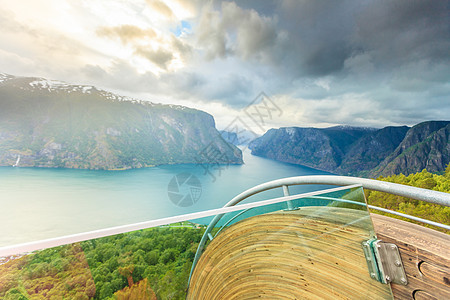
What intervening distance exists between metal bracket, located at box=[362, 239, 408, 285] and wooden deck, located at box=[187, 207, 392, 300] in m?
0.03

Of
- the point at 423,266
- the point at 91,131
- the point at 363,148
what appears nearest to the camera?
the point at 423,266

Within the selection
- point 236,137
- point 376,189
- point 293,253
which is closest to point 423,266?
point 376,189

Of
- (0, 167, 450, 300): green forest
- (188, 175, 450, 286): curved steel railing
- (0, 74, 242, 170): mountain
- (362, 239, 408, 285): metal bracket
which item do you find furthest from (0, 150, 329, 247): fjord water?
(0, 167, 450, 300): green forest

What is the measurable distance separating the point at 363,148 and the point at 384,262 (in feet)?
346

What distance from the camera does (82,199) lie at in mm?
38469

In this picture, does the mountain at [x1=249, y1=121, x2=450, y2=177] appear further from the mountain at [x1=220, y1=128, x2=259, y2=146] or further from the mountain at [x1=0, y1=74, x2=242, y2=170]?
the mountain at [x1=0, y1=74, x2=242, y2=170]

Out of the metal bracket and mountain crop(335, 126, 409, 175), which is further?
mountain crop(335, 126, 409, 175)

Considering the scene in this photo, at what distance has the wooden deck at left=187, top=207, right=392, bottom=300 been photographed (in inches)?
39.3

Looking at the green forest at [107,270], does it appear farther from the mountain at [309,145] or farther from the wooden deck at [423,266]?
the mountain at [309,145]

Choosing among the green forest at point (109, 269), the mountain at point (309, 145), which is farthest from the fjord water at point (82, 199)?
the mountain at point (309, 145)

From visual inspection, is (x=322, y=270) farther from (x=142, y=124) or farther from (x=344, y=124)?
(x=344, y=124)

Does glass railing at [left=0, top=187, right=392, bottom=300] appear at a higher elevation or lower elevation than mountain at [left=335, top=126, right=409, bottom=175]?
higher

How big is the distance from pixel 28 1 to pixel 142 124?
173 feet

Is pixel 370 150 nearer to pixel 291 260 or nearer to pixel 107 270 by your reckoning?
pixel 291 260
